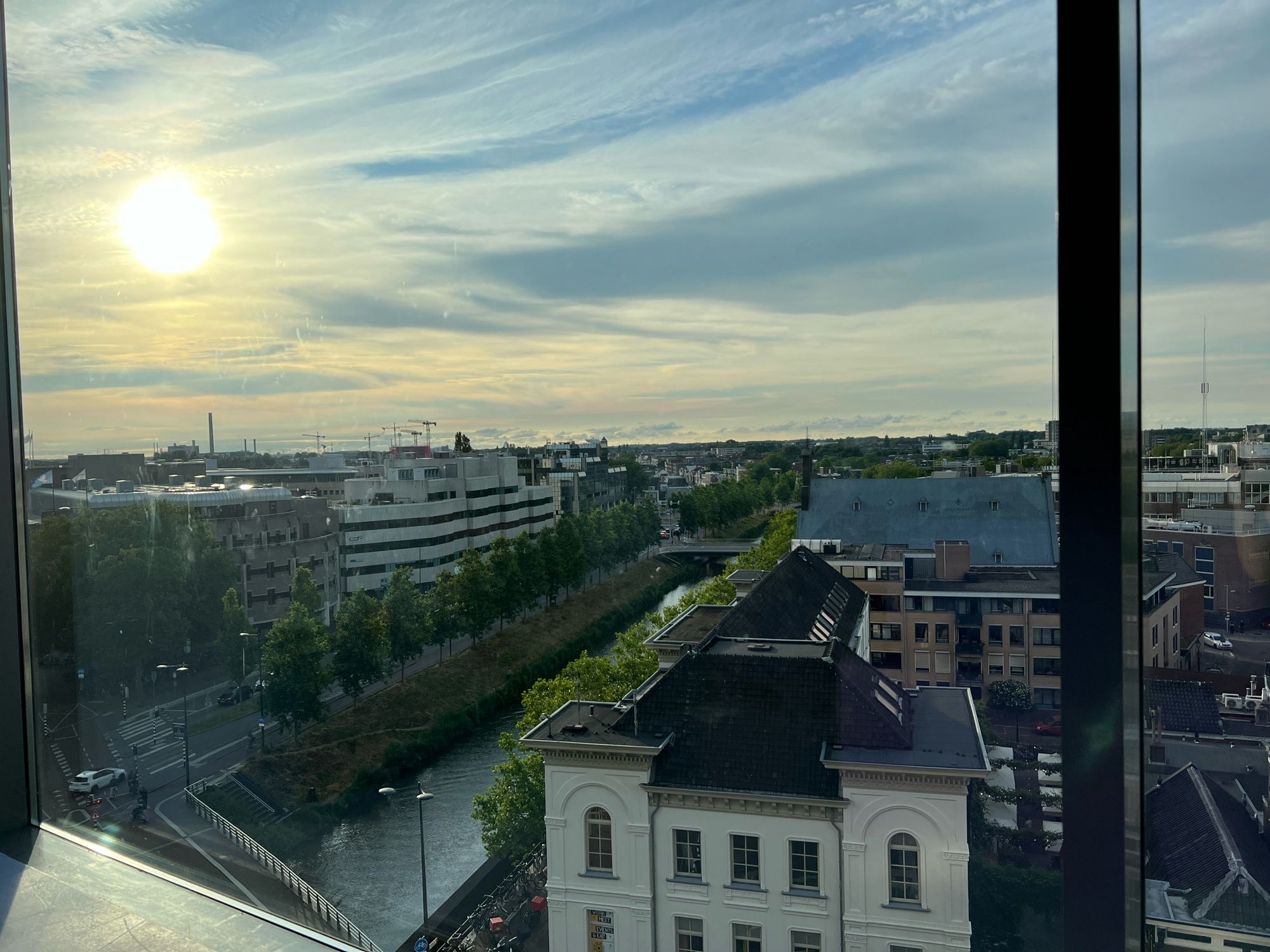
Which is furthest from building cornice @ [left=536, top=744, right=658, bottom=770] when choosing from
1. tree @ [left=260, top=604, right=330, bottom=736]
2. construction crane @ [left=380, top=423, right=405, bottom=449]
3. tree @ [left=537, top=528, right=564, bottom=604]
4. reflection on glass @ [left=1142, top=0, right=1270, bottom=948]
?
tree @ [left=260, top=604, right=330, bottom=736]

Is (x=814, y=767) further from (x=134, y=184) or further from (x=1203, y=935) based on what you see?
(x=134, y=184)

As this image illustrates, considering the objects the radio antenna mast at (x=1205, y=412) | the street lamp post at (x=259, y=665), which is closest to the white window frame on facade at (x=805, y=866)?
the radio antenna mast at (x=1205, y=412)

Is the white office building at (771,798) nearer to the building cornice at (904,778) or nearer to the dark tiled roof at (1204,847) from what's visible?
the building cornice at (904,778)

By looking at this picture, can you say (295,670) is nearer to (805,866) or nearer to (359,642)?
(359,642)

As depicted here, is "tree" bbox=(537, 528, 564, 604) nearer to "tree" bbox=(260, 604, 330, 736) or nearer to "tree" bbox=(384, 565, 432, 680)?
"tree" bbox=(384, 565, 432, 680)

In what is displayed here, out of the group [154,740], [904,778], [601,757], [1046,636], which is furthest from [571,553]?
[154,740]

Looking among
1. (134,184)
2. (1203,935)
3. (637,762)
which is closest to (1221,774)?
(1203,935)

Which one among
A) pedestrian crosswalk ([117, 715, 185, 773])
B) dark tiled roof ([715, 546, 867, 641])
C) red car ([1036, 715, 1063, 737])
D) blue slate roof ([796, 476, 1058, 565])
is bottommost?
pedestrian crosswalk ([117, 715, 185, 773])
